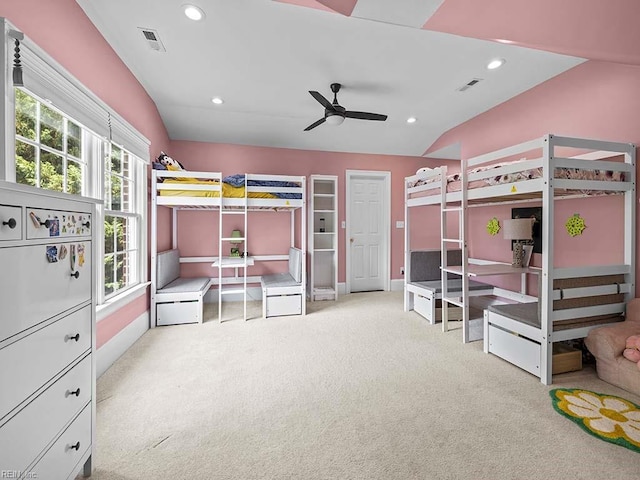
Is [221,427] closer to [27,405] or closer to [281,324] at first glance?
[27,405]

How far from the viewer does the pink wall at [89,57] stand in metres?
1.67

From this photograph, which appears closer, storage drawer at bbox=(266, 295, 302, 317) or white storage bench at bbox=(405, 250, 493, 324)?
white storage bench at bbox=(405, 250, 493, 324)

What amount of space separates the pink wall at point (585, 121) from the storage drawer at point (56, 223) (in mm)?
3943

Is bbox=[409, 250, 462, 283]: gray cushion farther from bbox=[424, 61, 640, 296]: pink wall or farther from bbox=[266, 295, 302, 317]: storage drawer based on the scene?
bbox=[266, 295, 302, 317]: storage drawer

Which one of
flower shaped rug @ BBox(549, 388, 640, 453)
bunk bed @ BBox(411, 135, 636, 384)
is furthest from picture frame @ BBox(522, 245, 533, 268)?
flower shaped rug @ BBox(549, 388, 640, 453)

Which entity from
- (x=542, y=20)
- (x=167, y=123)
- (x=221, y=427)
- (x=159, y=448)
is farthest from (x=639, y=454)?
(x=167, y=123)

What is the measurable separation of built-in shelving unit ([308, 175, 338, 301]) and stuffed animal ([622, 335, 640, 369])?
3395mm

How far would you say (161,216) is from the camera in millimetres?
3973

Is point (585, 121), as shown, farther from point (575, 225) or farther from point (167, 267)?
point (167, 267)

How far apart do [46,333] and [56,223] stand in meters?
0.42

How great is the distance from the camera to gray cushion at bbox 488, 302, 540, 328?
2.37 meters

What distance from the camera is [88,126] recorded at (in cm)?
216

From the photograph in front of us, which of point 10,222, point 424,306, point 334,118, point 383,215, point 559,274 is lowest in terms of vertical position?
point 424,306

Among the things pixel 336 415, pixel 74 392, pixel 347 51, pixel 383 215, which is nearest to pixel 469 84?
pixel 347 51
